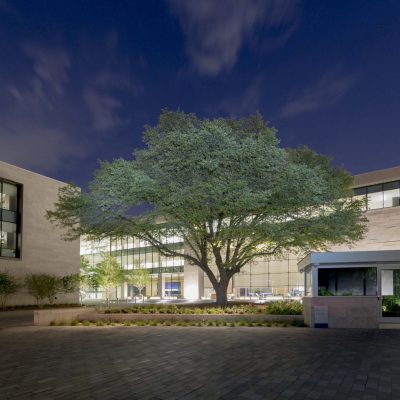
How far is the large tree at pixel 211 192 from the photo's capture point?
2291cm

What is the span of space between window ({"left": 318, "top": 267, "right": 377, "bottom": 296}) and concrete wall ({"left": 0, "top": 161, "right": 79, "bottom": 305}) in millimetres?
28172

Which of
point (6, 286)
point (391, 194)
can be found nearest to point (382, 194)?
point (391, 194)

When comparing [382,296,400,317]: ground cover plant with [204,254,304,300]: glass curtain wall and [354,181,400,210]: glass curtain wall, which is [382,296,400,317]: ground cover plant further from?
[204,254,304,300]: glass curtain wall

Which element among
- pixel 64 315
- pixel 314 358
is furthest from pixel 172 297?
pixel 314 358

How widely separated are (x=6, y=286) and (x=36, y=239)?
784 cm

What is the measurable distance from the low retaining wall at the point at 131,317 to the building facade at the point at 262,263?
23.5ft

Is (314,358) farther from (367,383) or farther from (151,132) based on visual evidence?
(151,132)

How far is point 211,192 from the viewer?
72.5 feet

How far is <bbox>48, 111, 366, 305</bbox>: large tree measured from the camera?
22.9 metres

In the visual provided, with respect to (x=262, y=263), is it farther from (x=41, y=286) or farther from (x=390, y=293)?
(x=390, y=293)

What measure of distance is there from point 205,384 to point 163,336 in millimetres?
8029

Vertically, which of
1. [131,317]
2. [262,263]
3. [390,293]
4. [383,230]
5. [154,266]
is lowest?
[131,317]

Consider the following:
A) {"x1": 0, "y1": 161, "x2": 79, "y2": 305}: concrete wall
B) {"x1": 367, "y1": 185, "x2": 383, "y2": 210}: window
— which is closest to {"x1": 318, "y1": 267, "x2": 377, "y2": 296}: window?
{"x1": 367, "y1": 185, "x2": 383, "y2": 210}: window

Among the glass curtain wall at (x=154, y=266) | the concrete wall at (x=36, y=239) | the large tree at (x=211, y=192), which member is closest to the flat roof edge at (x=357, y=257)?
the large tree at (x=211, y=192)
